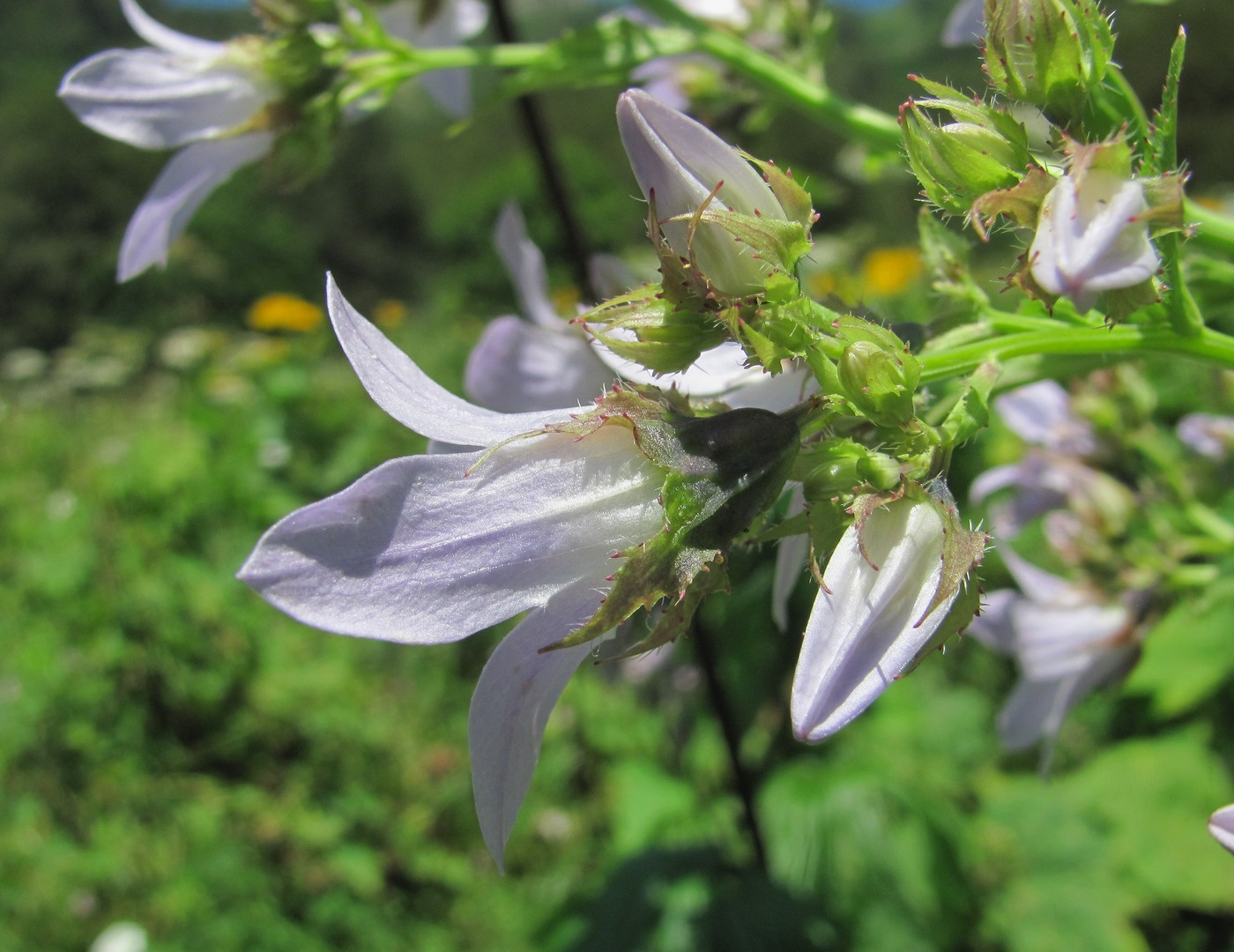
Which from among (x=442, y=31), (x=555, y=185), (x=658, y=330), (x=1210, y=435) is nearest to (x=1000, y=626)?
(x=1210, y=435)

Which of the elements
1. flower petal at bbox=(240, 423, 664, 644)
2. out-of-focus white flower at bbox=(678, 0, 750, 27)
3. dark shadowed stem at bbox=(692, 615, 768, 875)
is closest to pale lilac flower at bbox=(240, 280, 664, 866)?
flower petal at bbox=(240, 423, 664, 644)

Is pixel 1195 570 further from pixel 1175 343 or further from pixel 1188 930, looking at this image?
pixel 1188 930

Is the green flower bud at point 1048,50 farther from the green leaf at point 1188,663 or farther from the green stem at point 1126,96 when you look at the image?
the green leaf at point 1188,663

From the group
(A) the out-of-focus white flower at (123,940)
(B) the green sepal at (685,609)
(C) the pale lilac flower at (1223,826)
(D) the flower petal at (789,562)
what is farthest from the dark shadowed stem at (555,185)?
(A) the out-of-focus white flower at (123,940)

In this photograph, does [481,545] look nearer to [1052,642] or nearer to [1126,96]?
[1126,96]

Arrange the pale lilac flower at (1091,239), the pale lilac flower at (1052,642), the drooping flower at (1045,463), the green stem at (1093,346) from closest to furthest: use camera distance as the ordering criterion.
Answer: the pale lilac flower at (1091,239)
the green stem at (1093,346)
the pale lilac flower at (1052,642)
the drooping flower at (1045,463)

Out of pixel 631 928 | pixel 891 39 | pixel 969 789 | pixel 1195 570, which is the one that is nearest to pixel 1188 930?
pixel 969 789
